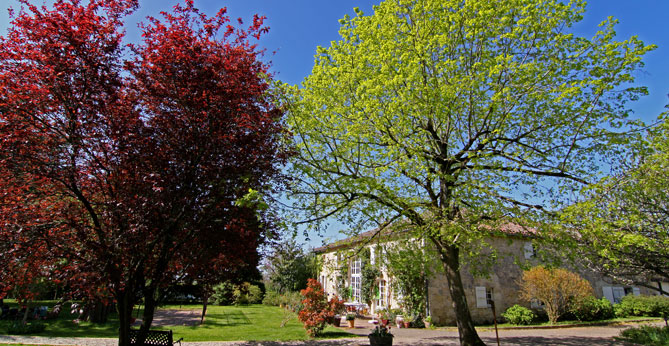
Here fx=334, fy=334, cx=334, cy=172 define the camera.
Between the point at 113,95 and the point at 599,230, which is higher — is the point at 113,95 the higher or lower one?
the higher one

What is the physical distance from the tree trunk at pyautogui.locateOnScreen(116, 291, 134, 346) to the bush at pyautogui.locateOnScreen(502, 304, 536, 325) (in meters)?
17.0

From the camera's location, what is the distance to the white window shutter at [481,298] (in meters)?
17.0

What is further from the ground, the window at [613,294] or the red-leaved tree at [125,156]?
the red-leaved tree at [125,156]

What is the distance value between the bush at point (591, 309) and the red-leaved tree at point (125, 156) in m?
18.5

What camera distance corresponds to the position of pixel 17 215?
4797mm

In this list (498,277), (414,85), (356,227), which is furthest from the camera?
(498,277)

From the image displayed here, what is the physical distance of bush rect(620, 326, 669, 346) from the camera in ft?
35.6

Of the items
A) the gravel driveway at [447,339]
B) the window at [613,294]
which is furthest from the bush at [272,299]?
the window at [613,294]

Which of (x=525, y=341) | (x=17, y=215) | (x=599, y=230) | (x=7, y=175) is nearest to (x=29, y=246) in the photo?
(x=17, y=215)

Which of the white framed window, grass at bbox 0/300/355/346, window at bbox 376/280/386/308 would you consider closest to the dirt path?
grass at bbox 0/300/355/346

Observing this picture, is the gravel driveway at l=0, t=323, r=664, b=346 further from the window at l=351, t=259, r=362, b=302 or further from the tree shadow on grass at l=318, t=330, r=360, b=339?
the window at l=351, t=259, r=362, b=302

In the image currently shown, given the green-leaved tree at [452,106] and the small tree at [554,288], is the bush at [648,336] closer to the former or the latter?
the small tree at [554,288]

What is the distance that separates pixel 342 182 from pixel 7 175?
5.83 metres

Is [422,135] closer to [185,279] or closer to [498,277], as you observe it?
[185,279]
